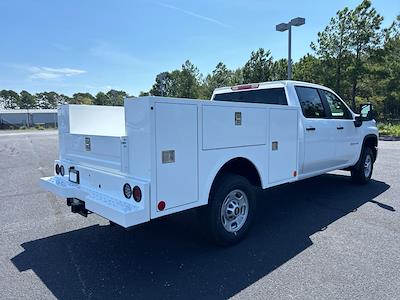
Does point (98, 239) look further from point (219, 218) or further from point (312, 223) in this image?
point (312, 223)

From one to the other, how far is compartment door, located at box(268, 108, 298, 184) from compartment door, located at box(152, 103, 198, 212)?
4.78 ft

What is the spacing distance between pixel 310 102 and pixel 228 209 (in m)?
2.74

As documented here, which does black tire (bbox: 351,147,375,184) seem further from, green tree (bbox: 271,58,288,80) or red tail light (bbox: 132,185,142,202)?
green tree (bbox: 271,58,288,80)

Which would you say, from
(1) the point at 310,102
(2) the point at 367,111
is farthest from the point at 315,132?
(2) the point at 367,111

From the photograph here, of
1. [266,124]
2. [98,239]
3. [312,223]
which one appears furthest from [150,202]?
[312,223]

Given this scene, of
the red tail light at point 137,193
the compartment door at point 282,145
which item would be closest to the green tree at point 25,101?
the compartment door at point 282,145

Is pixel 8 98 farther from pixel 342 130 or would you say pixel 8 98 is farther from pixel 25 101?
pixel 342 130

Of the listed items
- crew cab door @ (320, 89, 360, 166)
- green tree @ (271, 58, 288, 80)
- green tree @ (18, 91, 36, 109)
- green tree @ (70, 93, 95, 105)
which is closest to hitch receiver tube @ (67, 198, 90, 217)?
crew cab door @ (320, 89, 360, 166)

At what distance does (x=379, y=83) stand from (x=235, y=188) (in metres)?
31.5

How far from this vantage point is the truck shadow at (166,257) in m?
3.17

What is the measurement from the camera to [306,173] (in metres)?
5.47

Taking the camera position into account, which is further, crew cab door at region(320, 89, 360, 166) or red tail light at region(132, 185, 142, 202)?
crew cab door at region(320, 89, 360, 166)

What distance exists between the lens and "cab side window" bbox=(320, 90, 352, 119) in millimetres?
6213

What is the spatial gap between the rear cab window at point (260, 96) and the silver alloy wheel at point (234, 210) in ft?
6.42
